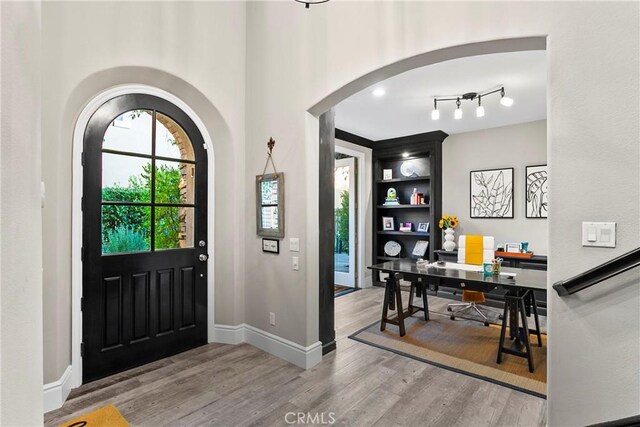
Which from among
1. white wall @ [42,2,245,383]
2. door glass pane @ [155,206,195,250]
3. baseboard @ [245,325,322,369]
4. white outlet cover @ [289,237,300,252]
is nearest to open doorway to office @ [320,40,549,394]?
baseboard @ [245,325,322,369]

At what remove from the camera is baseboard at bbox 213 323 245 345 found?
3.35 metres

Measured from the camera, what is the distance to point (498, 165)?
207 inches

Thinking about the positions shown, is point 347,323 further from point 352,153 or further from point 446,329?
point 352,153

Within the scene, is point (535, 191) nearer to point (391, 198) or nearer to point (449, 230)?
point (449, 230)

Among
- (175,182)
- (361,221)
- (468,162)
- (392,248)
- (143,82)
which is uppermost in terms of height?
(143,82)

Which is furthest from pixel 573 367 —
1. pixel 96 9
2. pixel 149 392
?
pixel 96 9

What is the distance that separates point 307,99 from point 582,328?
2491mm

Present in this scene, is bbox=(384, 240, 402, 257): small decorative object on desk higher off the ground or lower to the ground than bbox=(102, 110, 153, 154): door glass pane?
lower

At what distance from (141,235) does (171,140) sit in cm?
95

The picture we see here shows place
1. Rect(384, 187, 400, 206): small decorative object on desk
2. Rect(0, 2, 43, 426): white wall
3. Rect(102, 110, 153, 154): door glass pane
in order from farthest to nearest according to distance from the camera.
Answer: Rect(384, 187, 400, 206): small decorative object on desk
Rect(102, 110, 153, 154): door glass pane
Rect(0, 2, 43, 426): white wall

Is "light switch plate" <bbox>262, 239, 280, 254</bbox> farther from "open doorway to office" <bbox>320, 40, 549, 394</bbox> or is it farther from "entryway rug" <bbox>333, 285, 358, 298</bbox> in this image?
"entryway rug" <bbox>333, 285, 358, 298</bbox>

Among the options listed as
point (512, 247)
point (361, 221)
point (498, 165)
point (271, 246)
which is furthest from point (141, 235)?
point (498, 165)

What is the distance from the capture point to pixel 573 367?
1633 millimetres

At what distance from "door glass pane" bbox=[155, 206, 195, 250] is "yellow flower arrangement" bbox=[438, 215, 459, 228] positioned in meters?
4.13
